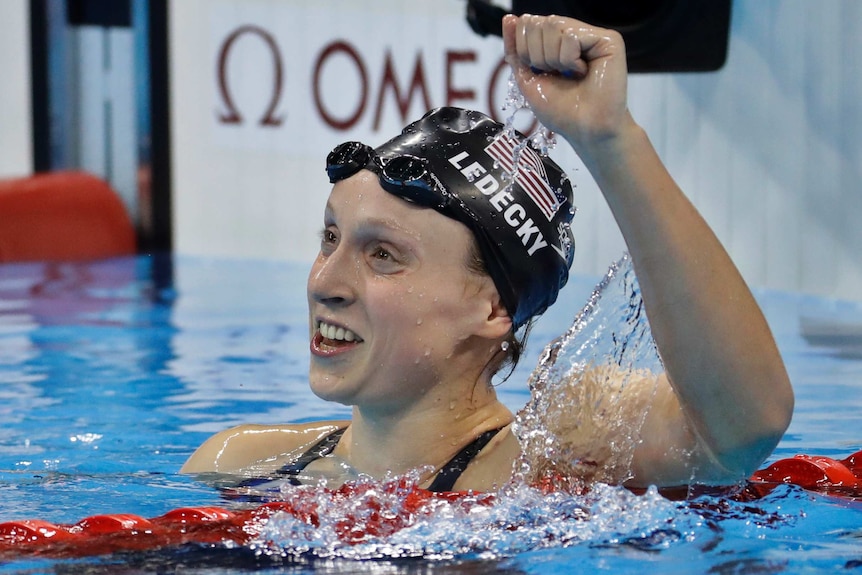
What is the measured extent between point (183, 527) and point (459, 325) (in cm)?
64

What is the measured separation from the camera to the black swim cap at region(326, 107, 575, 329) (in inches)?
106

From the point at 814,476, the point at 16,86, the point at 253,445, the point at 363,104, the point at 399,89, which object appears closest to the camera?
the point at 814,476

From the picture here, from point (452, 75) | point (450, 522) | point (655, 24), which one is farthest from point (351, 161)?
point (452, 75)

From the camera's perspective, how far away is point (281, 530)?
2.43 meters

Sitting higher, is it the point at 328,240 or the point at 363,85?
the point at 328,240

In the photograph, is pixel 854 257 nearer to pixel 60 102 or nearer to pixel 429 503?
pixel 429 503

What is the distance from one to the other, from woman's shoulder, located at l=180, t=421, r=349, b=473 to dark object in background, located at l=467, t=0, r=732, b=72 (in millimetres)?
3094

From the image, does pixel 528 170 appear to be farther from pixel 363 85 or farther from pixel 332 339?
pixel 363 85

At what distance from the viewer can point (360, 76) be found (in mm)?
9297

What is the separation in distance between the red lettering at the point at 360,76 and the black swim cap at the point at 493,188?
21.1 ft

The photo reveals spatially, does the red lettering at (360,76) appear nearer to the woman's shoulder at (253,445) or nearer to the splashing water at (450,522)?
the woman's shoulder at (253,445)

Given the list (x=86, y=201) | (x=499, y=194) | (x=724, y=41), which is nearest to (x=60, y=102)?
(x=86, y=201)

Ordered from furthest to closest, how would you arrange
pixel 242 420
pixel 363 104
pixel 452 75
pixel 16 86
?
pixel 16 86 → pixel 363 104 → pixel 452 75 → pixel 242 420

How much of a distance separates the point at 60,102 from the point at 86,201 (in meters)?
1.55
